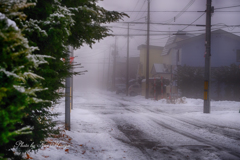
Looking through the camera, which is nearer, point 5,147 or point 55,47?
point 5,147

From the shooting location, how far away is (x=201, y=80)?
29.3 meters

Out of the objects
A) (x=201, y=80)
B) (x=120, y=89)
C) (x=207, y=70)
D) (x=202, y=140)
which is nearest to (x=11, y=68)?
(x=202, y=140)

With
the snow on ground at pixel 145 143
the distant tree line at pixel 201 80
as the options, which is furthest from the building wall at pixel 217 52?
the snow on ground at pixel 145 143

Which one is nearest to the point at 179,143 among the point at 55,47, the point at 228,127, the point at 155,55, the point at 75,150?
the point at 75,150

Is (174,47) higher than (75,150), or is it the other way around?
(174,47)

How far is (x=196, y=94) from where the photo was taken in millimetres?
29453

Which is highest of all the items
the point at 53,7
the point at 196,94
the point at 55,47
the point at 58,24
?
the point at 53,7

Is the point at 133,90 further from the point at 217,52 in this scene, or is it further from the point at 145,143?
the point at 145,143

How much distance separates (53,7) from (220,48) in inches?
1263

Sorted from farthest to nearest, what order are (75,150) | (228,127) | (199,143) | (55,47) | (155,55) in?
1. (155,55)
2. (228,127)
3. (199,143)
4. (75,150)
5. (55,47)

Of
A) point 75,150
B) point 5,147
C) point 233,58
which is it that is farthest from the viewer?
point 233,58

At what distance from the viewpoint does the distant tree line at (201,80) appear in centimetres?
2911

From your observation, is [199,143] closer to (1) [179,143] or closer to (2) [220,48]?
(1) [179,143]

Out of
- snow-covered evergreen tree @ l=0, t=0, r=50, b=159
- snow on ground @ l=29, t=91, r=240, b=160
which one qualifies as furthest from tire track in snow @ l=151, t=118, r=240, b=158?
snow-covered evergreen tree @ l=0, t=0, r=50, b=159
